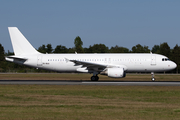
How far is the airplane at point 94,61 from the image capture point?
3114 cm

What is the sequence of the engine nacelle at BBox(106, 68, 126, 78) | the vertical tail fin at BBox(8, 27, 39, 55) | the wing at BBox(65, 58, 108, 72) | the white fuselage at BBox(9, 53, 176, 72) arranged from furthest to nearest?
the vertical tail fin at BBox(8, 27, 39, 55)
the white fuselage at BBox(9, 53, 176, 72)
the wing at BBox(65, 58, 108, 72)
the engine nacelle at BBox(106, 68, 126, 78)

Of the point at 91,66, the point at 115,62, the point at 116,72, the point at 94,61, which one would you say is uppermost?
the point at 94,61

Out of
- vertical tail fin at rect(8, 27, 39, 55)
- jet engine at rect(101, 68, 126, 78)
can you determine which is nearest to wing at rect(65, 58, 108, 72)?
jet engine at rect(101, 68, 126, 78)

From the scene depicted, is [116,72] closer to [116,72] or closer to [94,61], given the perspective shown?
[116,72]

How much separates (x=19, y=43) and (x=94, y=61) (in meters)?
10.6

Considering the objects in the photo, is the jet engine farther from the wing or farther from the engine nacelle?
the wing

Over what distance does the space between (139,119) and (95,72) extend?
22.0m

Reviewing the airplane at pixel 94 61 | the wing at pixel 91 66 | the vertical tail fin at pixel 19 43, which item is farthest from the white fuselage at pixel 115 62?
the vertical tail fin at pixel 19 43

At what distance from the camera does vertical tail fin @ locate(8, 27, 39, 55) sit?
34281mm

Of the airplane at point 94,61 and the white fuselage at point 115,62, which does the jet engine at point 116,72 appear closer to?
the airplane at point 94,61

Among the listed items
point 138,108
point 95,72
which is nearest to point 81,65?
point 95,72

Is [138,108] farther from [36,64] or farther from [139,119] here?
[36,64]

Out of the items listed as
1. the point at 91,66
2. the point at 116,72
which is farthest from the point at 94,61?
the point at 116,72

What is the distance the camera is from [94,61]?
32438 millimetres
